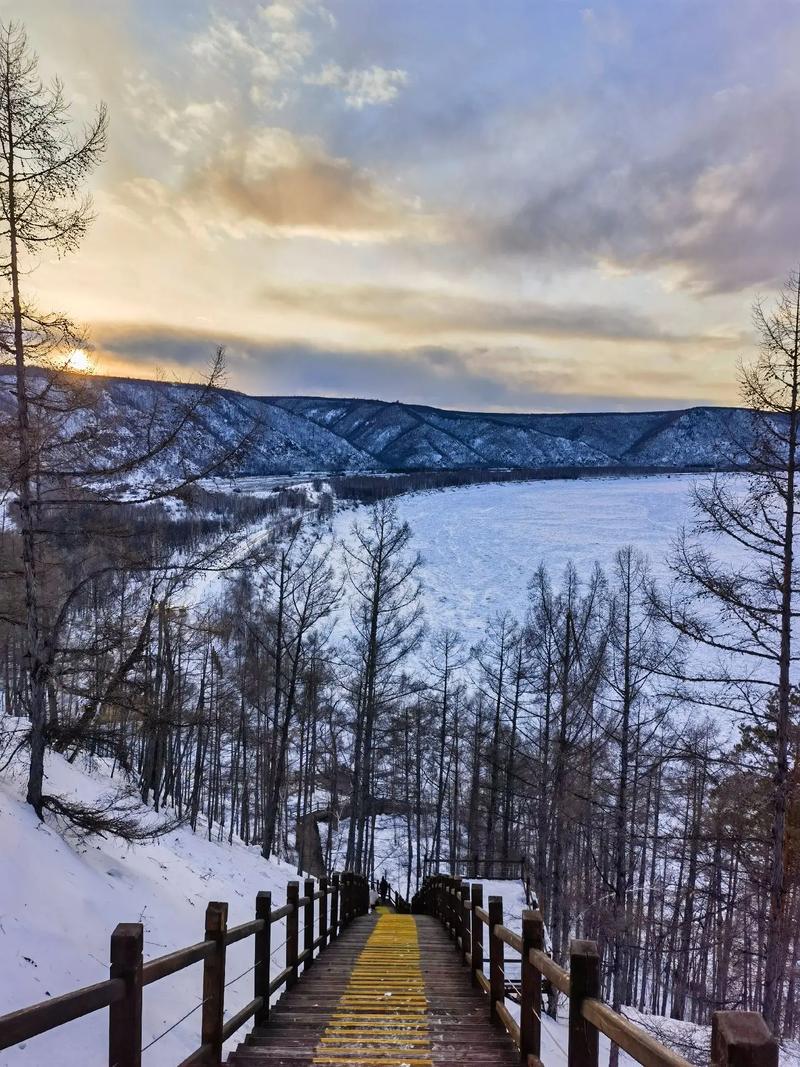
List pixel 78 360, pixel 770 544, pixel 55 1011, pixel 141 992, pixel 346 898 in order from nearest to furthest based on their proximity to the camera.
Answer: pixel 55 1011
pixel 141 992
pixel 78 360
pixel 770 544
pixel 346 898

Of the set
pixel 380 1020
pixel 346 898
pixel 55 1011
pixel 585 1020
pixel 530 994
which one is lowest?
pixel 346 898

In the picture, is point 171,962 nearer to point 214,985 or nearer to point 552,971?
point 214,985

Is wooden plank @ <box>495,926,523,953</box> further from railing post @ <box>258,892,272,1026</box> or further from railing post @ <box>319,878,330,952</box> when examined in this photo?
railing post @ <box>319,878,330,952</box>

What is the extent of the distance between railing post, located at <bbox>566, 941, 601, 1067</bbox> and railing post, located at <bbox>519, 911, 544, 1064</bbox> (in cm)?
117

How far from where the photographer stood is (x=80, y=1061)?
203 inches

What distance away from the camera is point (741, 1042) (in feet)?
6.15

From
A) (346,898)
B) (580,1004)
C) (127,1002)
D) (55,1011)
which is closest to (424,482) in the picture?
(346,898)

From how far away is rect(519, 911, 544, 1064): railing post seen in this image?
427 centimetres

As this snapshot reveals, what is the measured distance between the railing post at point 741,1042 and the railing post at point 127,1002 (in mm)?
2332

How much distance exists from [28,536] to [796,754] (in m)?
14.5

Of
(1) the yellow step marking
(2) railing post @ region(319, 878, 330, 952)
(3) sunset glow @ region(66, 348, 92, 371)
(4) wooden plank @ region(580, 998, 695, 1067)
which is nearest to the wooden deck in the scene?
(1) the yellow step marking

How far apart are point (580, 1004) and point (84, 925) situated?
6218 millimetres

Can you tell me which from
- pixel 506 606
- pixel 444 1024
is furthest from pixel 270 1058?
Answer: pixel 506 606

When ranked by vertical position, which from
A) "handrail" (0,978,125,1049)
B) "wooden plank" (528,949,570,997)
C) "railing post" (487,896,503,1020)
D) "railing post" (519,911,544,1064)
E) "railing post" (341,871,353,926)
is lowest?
"railing post" (341,871,353,926)
